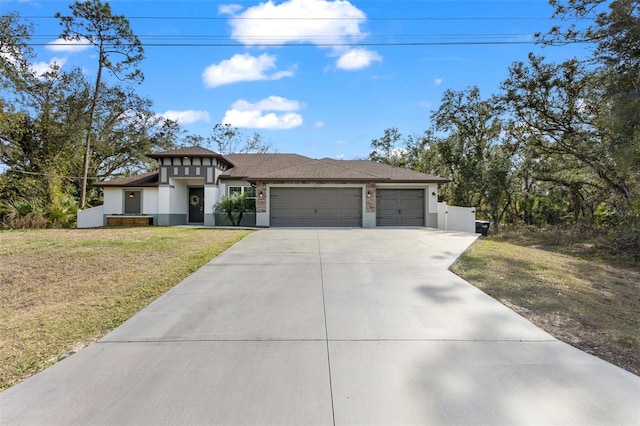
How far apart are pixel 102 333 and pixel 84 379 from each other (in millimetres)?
1192

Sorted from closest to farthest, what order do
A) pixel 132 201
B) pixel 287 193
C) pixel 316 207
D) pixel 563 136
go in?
pixel 563 136 < pixel 316 207 < pixel 287 193 < pixel 132 201

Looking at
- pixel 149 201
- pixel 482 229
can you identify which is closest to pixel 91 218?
pixel 149 201

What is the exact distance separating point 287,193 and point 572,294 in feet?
43.4

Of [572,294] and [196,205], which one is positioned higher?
[196,205]

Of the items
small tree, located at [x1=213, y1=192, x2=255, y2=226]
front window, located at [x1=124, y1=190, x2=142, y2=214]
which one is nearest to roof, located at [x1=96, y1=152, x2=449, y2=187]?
front window, located at [x1=124, y1=190, x2=142, y2=214]

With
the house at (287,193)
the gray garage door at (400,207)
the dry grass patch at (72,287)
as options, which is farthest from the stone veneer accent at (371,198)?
the dry grass patch at (72,287)

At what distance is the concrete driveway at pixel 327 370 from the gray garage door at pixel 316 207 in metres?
11.7

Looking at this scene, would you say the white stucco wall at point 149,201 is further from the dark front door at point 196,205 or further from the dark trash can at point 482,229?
the dark trash can at point 482,229

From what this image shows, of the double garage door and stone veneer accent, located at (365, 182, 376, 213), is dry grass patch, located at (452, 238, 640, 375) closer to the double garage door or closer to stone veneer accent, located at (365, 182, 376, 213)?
stone veneer accent, located at (365, 182, 376, 213)

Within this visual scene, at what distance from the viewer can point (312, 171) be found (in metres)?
17.3

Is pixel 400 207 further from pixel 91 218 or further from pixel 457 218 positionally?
pixel 91 218

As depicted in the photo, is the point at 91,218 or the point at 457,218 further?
the point at 91,218

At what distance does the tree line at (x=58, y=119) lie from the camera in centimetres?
1888

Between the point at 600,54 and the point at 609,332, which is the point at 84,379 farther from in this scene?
the point at 600,54
